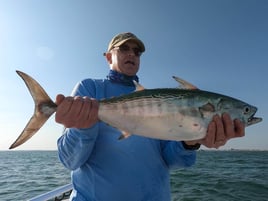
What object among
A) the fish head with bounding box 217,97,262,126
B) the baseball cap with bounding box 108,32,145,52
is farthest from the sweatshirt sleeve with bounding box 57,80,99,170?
the baseball cap with bounding box 108,32,145,52

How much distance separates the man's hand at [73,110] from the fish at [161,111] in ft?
0.29

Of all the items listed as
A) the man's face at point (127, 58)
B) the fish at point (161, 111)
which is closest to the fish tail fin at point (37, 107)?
the fish at point (161, 111)

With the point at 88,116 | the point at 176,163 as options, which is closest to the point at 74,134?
the point at 88,116

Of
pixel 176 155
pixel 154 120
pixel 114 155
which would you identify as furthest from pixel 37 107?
pixel 176 155

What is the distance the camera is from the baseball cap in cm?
410

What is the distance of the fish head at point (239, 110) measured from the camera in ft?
9.31

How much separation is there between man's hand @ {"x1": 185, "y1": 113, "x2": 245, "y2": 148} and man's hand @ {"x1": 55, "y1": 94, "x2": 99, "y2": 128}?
1.08 metres

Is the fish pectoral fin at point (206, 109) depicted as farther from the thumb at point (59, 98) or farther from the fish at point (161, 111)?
the thumb at point (59, 98)

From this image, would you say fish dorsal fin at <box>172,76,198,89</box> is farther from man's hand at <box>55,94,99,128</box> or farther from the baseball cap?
the baseball cap

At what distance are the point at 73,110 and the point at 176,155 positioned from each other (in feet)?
4.49

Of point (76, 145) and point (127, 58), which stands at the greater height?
point (127, 58)

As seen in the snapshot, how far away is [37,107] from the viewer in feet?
9.23

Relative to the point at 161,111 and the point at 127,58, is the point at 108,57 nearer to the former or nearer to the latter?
the point at 127,58

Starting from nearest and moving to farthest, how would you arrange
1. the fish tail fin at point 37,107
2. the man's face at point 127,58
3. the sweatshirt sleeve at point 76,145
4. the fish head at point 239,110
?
the fish tail fin at point 37,107 → the fish head at point 239,110 → the sweatshirt sleeve at point 76,145 → the man's face at point 127,58
